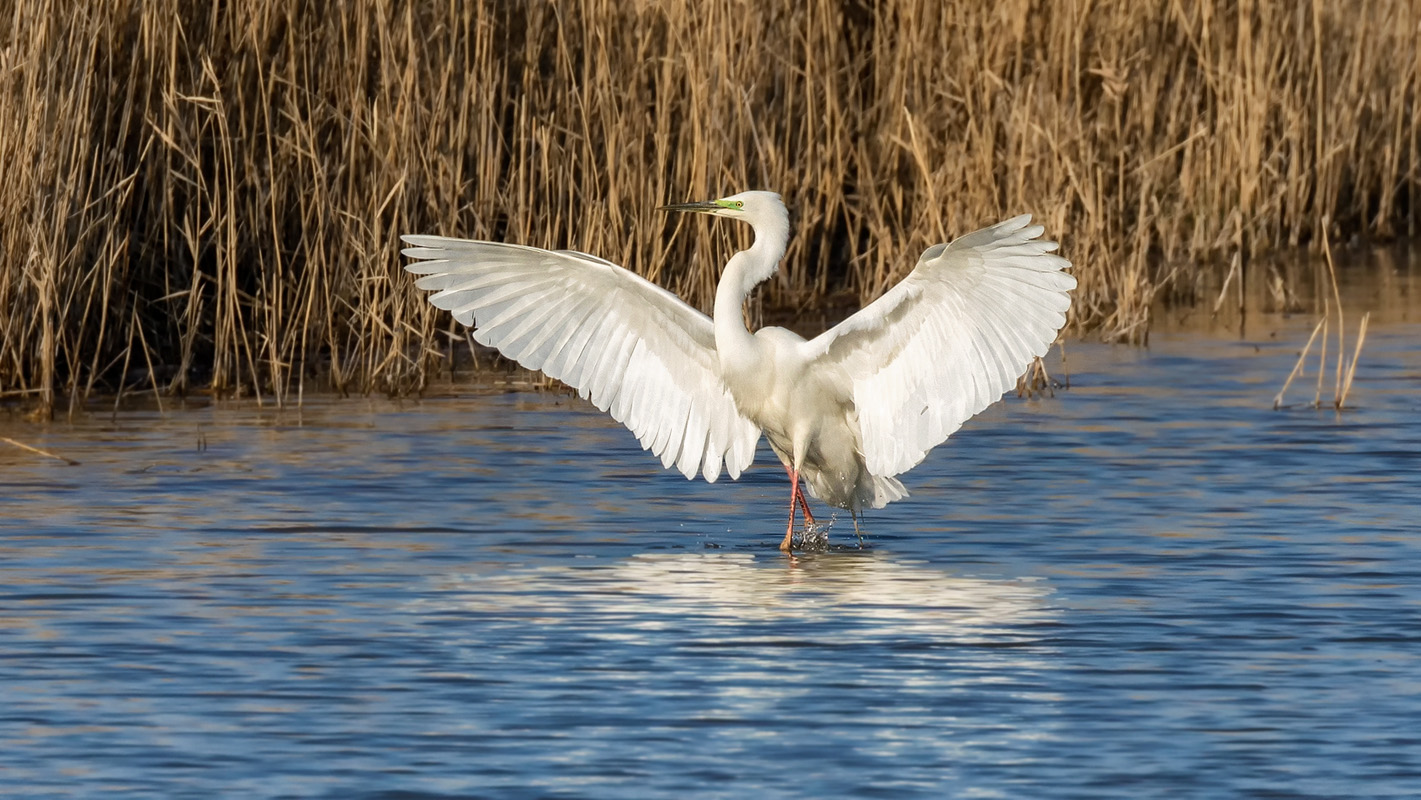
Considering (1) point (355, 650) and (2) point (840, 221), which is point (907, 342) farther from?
(2) point (840, 221)

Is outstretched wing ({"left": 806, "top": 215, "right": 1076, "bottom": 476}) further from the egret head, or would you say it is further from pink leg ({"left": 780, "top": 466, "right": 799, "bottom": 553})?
the egret head

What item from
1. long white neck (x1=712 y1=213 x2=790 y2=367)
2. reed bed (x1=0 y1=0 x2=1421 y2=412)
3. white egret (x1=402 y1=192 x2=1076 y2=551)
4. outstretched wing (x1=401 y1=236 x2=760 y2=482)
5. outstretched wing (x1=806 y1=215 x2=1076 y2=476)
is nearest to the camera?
outstretched wing (x1=806 y1=215 x2=1076 y2=476)

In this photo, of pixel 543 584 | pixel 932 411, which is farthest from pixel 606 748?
→ pixel 932 411

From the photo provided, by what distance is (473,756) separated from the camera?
16.1 feet

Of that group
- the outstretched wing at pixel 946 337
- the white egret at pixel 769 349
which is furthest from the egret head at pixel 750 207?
the outstretched wing at pixel 946 337

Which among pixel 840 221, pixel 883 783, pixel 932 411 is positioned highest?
pixel 840 221

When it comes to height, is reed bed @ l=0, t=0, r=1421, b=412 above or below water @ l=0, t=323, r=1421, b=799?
above

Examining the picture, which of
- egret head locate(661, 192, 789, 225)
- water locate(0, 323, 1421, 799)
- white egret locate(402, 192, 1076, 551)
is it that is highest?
egret head locate(661, 192, 789, 225)

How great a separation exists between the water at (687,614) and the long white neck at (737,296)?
60cm

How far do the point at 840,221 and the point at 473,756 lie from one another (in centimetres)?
909

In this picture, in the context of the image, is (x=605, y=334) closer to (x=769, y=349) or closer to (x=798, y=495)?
(x=769, y=349)

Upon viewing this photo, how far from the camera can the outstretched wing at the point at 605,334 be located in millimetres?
7637

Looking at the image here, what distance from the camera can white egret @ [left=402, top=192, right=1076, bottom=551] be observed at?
7.10m

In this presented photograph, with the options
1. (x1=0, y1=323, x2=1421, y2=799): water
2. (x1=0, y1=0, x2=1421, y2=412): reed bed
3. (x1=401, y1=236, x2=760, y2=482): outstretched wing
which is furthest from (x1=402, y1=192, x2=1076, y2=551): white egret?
(x1=0, y1=0, x2=1421, y2=412): reed bed
